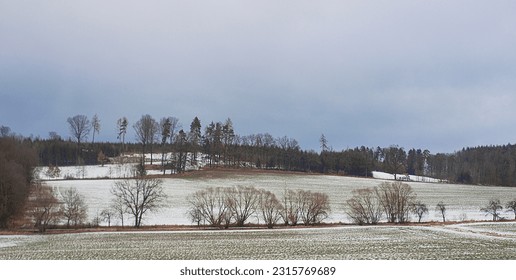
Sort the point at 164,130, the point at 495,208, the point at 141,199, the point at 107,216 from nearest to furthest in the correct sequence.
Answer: the point at 107,216 → the point at 495,208 → the point at 141,199 → the point at 164,130

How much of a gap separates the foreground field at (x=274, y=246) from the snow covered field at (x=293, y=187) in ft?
45.2

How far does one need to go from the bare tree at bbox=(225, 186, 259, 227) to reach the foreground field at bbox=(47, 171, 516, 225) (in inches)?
204

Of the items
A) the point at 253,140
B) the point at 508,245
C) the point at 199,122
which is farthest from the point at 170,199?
the point at 253,140

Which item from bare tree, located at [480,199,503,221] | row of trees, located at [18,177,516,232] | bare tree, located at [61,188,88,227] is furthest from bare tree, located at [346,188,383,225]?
bare tree, located at [61,188,88,227]

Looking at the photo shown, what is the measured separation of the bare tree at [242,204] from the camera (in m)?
50.1

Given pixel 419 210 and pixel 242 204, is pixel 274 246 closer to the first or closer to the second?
pixel 242 204

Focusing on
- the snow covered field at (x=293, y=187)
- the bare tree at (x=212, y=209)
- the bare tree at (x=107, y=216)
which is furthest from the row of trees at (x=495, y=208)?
the bare tree at (x=107, y=216)

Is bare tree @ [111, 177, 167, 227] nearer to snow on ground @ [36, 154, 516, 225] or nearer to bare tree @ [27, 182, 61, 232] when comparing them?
snow on ground @ [36, 154, 516, 225]

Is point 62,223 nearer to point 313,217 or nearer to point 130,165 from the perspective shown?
point 313,217

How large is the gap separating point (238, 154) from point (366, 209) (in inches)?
2433

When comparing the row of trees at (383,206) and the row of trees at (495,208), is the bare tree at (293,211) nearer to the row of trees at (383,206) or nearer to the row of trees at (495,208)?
the row of trees at (383,206)

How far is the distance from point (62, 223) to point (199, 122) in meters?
71.5

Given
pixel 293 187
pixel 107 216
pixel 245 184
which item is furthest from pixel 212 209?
pixel 293 187

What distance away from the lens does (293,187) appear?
82.5 meters
